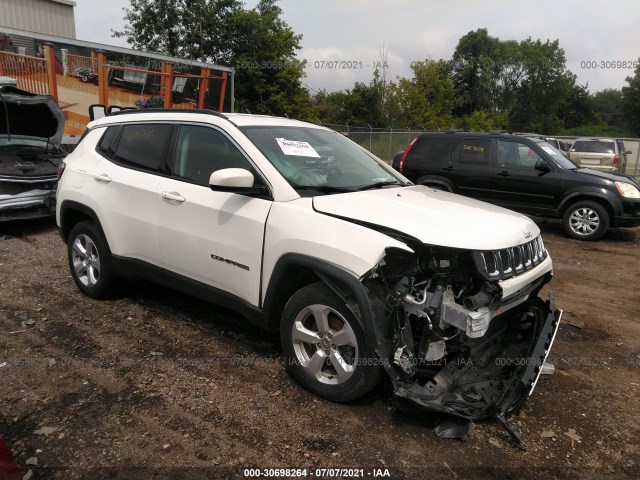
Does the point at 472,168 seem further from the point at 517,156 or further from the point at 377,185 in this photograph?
the point at 377,185

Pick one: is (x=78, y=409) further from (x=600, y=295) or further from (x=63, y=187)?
(x=600, y=295)

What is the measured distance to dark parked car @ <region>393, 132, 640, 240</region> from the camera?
8188 mm

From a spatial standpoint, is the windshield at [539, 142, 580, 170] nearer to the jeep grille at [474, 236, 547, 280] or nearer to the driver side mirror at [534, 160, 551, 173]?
the driver side mirror at [534, 160, 551, 173]

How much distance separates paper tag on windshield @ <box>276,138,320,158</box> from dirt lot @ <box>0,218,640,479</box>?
1.56 meters

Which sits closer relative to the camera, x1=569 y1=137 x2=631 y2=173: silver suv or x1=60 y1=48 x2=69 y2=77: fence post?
x1=60 y1=48 x2=69 y2=77: fence post

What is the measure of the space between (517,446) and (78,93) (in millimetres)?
12474

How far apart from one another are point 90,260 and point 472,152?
273 inches

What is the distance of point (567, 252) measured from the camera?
7.66 m

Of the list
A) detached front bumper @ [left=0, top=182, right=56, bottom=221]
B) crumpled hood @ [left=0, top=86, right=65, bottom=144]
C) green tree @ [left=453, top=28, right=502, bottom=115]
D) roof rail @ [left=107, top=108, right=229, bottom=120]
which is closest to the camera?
roof rail @ [left=107, top=108, right=229, bottom=120]

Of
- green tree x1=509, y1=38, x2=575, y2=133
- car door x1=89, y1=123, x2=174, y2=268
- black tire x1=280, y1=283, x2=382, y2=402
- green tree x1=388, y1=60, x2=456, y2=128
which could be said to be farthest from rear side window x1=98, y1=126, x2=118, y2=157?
green tree x1=509, y1=38, x2=575, y2=133

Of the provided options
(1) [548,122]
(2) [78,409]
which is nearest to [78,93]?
(2) [78,409]

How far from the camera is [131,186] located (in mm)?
4160

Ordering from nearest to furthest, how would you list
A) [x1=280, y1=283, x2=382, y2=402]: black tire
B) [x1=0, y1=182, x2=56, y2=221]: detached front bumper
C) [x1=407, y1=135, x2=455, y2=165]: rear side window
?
1. [x1=280, y1=283, x2=382, y2=402]: black tire
2. [x1=0, y1=182, x2=56, y2=221]: detached front bumper
3. [x1=407, y1=135, x2=455, y2=165]: rear side window

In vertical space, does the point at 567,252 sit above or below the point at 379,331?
below
